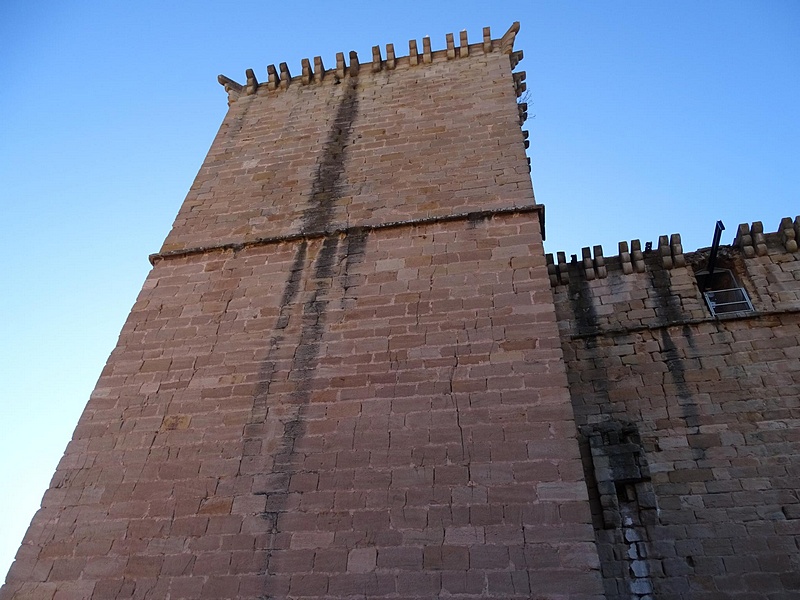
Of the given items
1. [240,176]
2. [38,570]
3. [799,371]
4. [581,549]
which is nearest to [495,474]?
[581,549]

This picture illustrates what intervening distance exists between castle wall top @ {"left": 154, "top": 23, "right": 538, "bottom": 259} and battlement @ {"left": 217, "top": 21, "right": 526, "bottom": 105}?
0.02m

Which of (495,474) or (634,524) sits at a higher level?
(634,524)

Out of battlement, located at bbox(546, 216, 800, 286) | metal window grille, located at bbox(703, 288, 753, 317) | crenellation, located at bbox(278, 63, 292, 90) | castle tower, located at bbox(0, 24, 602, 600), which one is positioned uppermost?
crenellation, located at bbox(278, 63, 292, 90)

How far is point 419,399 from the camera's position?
459cm

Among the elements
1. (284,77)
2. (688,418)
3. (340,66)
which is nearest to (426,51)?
(340,66)

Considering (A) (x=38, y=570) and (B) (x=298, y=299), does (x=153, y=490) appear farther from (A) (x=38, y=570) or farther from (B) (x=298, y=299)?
(B) (x=298, y=299)

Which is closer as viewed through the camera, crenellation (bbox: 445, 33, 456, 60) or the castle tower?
Answer: the castle tower

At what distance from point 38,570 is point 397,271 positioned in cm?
363

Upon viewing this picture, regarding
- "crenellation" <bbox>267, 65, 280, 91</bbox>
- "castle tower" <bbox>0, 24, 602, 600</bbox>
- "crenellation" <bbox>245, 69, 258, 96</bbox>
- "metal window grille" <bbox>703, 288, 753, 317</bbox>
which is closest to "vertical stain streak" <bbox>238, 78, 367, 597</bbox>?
"castle tower" <bbox>0, 24, 602, 600</bbox>

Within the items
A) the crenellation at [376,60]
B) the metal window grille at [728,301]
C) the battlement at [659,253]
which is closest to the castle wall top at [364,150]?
the crenellation at [376,60]

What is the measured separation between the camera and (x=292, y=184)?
7234 mm

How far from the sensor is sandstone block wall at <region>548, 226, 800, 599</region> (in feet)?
17.6

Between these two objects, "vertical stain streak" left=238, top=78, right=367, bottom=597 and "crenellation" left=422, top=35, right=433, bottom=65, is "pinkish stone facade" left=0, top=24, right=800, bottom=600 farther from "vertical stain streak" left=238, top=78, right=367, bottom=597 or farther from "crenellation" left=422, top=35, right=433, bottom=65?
"crenellation" left=422, top=35, right=433, bottom=65

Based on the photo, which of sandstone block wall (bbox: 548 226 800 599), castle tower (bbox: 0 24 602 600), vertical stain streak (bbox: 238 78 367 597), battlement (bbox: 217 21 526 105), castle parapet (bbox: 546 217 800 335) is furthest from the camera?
battlement (bbox: 217 21 526 105)
